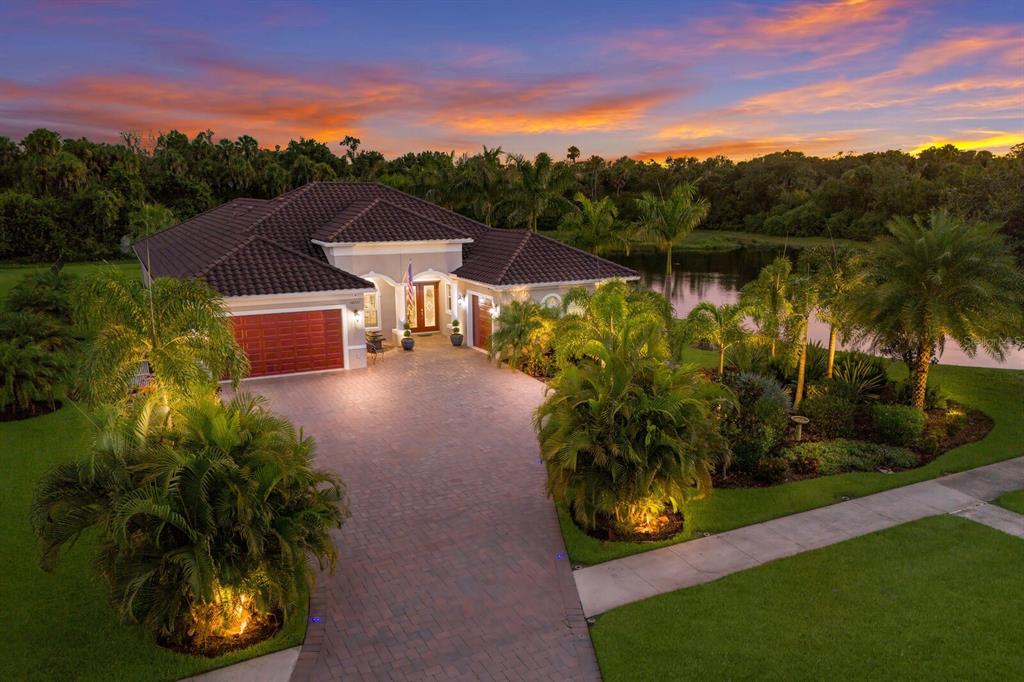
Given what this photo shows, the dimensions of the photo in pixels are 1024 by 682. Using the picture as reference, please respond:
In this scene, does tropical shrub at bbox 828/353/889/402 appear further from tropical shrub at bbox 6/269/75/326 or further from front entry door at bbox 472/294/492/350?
tropical shrub at bbox 6/269/75/326

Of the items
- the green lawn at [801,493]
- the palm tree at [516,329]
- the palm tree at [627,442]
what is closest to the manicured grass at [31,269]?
the palm tree at [516,329]

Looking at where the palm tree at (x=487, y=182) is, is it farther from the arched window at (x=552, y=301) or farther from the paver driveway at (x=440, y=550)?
the paver driveway at (x=440, y=550)

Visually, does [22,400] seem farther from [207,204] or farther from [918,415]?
[207,204]

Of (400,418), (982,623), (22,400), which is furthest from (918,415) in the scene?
(22,400)

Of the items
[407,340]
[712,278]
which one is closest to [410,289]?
[407,340]

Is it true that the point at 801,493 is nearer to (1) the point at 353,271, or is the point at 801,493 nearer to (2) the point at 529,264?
(2) the point at 529,264

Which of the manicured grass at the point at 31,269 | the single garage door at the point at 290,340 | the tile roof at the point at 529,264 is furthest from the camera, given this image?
the manicured grass at the point at 31,269
